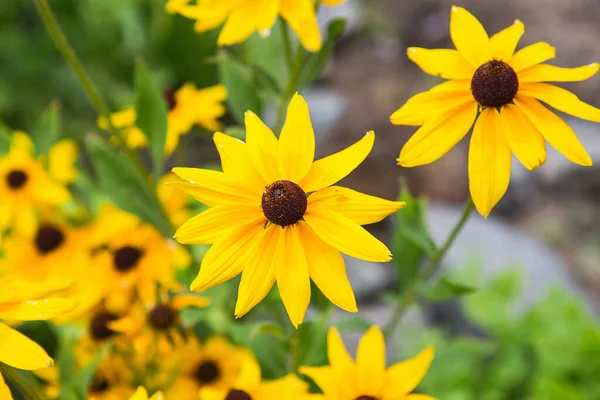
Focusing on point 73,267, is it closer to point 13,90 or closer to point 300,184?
point 300,184

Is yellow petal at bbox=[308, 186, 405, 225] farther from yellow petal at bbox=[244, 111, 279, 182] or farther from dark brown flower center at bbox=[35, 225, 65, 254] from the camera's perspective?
dark brown flower center at bbox=[35, 225, 65, 254]

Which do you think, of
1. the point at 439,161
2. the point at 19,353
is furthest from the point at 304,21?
the point at 439,161

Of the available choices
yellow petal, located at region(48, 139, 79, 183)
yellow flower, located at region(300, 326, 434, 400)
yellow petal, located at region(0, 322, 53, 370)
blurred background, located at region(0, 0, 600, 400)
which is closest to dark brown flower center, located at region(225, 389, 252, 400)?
yellow flower, located at region(300, 326, 434, 400)

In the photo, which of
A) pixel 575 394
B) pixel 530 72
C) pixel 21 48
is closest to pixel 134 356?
pixel 530 72

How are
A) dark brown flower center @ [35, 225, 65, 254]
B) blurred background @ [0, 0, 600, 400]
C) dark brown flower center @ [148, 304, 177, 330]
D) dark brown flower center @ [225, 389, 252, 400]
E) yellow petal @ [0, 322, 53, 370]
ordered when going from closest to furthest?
1. yellow petal @ [0, 322, 53, 370]
2. dark brown flower center @ [225, 389, 252, 400]
3. dark brown flower center @ [148, 304, 177, 330]
4. dark brown flower center @ [35, 225, 65, 254]
5. blurred background @ [0, 0, 600, 400]

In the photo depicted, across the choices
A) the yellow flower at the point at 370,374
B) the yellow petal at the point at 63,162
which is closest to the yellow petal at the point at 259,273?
the yellow flower at the point at 370,374
